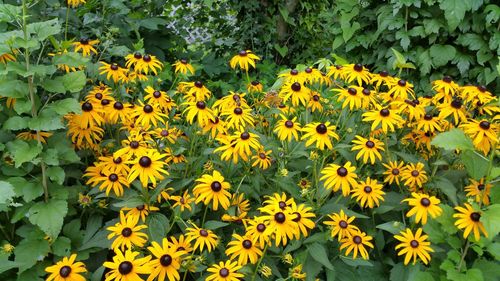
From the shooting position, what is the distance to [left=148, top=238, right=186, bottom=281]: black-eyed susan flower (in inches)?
55.4

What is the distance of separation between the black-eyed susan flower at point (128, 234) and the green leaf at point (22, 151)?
1.19 ft

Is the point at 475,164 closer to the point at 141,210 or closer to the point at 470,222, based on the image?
the point at 470,222

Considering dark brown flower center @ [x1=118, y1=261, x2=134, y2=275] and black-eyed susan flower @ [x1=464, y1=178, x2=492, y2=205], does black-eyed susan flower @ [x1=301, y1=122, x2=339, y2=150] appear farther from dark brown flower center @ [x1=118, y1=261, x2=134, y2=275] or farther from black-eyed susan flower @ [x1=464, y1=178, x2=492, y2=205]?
dark brown flower center @ [x1=118, y1=261, x2=134, y2=275]

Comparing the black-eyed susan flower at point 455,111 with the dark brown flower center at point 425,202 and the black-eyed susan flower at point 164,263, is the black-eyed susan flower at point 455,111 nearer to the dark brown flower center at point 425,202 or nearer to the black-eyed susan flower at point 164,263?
the dark brown flower center at point 425,202

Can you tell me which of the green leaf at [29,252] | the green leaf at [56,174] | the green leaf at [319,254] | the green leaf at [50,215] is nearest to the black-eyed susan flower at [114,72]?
the green leaf at [56,174]

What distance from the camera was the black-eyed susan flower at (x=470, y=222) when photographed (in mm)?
1543

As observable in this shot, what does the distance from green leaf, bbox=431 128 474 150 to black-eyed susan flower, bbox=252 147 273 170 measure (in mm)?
568

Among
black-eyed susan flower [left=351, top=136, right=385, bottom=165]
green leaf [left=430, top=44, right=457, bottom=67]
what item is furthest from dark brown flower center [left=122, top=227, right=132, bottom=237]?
green leaf [left=430, top=44, right=457, bottom=67]

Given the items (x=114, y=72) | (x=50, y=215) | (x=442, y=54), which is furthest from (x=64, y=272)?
(x=442, y=54)

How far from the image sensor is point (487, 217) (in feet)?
4.90

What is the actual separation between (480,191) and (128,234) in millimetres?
1171

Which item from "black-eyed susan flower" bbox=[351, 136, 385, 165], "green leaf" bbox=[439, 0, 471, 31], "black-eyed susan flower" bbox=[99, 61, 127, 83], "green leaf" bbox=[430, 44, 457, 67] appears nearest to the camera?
"black-eyed susan flower" bbox=[351, 136, 385, 165]

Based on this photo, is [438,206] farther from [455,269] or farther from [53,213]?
[53,213]

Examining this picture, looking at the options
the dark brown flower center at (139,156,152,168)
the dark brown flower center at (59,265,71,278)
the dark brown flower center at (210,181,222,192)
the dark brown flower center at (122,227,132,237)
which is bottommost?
the dark brown flower center at (59,265,71,278)
